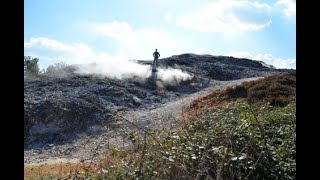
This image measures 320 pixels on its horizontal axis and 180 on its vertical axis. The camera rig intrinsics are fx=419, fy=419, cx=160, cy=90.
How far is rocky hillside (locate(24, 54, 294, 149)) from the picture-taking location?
17.4 meters

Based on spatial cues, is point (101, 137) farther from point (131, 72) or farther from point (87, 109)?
point (131, 72)

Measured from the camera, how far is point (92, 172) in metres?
4.98

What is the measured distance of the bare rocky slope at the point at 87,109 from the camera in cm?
1485

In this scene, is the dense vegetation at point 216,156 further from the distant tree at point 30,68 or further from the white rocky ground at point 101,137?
the distant tree at point 30,68

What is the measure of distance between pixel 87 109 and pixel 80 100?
901mm

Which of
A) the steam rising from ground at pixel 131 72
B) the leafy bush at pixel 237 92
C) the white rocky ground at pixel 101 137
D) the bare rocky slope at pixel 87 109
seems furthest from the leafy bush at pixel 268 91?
the steam rising from ground at pixel 131 72

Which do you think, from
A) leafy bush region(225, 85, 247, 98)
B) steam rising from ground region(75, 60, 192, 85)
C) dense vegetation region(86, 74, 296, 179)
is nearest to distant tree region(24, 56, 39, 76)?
steam rising from ground region(75, 60, 192, 85)

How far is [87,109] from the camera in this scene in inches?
760

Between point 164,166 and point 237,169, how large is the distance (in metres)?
0.74

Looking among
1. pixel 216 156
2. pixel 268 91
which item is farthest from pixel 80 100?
pixel 216 156

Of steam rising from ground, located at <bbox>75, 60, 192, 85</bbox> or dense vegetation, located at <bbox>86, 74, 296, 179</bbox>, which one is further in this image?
steam rising from ground, located at <bbox>75, 60, 192, 85</bbox>

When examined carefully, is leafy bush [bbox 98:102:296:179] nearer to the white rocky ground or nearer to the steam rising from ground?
the white rocky ground
